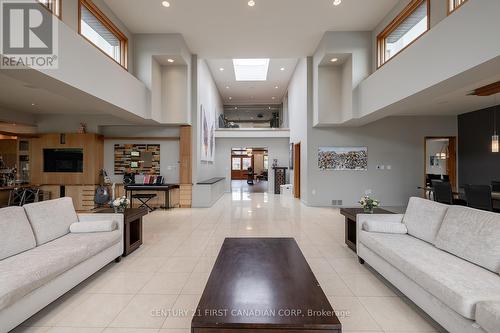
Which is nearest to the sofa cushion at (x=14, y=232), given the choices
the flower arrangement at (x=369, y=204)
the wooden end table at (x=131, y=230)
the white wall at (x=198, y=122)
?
the wooden end table at (x=131, y=230)

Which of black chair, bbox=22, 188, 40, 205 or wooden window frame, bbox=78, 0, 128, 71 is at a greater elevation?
wooden window frame, bbox=78, 0, 128, 71

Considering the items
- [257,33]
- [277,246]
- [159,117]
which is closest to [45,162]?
[159,117]

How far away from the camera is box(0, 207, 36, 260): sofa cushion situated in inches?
99.5

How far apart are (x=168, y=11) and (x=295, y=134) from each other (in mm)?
6402

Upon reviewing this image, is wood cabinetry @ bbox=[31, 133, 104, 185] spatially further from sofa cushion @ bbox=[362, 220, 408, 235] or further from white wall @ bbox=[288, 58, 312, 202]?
sofa cushion @ bbox=[362, 220, 408, 235]

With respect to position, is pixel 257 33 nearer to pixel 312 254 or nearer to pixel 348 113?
pixel 348 113

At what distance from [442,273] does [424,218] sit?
126cm

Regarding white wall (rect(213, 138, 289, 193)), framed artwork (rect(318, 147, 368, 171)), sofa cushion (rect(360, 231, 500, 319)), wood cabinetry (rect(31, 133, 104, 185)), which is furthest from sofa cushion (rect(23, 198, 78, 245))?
white wall (rect(213, 138, 289, 193))

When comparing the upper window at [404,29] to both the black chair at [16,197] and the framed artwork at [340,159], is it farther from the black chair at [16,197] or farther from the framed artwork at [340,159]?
the black chair at [16,197]

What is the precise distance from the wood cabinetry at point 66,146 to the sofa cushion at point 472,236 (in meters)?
8.65

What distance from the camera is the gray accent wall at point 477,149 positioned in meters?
7.20

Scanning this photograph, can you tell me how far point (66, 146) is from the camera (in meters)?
7.72

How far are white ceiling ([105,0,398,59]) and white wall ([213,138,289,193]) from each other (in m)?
5.74

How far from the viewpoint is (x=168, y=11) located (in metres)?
5.80
